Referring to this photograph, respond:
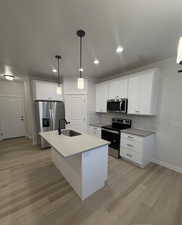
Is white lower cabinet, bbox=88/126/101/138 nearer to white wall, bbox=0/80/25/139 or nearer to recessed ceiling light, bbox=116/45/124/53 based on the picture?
recessed ceiling light, bbox=116/45/124/53

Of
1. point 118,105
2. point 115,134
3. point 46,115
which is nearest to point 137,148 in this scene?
point 115,134

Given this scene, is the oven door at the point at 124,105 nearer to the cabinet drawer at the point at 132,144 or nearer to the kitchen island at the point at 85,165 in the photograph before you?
the cabinet drawer at the point at 132,144

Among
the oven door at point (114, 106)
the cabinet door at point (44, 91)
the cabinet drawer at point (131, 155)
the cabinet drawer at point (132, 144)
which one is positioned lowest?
the cabinet drawer at point (131, 155)

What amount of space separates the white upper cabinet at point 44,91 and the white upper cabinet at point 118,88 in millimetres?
2018

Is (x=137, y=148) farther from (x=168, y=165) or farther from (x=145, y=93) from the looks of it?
(x=145, y=93)

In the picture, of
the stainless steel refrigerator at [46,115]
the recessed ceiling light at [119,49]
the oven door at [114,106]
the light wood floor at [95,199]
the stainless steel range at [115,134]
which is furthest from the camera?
the stainless steel refrigerator at [46,115]

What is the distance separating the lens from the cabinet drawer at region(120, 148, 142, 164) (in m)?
2.62

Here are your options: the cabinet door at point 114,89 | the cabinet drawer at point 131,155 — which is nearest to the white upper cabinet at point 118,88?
the cabinet door at point 114,89

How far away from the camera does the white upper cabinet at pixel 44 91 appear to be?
371cm

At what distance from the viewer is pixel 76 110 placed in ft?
13.6

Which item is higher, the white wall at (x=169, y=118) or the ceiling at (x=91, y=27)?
the ceiling at (x=91, y=27)

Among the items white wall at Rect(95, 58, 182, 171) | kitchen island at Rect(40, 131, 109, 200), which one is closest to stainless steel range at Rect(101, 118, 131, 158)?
white wall at Rect(95, 58, 182, 171)

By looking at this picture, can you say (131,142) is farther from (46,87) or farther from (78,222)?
(46,87)

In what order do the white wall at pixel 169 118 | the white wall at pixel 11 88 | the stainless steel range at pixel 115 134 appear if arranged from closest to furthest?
1. the white wall at pixel 169 118
2. the stainless steel range at pixel 115 134
3. the white wall at pixel 11 88
